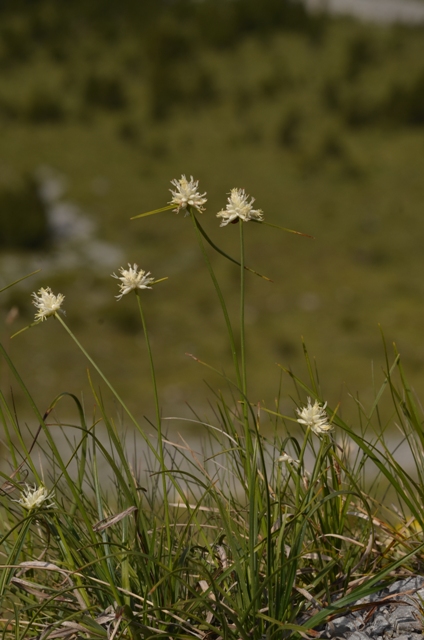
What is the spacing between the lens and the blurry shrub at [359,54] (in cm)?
992

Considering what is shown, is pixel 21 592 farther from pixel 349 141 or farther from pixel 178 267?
pixel 349 141

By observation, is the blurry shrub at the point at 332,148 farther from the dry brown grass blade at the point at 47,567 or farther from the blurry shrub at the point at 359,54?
the dry brown grass blade at the point at 47,567

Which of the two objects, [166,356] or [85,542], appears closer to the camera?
[85,542]

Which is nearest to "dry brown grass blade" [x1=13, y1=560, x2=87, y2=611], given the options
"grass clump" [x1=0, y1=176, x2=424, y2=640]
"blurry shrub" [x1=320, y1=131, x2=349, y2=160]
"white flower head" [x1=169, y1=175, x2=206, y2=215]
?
"grass clump" [x1=0, y1=176, x2=424, y2=640]

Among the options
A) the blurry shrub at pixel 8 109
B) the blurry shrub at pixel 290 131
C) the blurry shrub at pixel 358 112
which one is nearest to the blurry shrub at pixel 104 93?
the blurry shrub at pixel 8 109

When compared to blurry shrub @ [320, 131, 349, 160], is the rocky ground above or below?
below

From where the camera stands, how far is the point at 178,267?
715 cm

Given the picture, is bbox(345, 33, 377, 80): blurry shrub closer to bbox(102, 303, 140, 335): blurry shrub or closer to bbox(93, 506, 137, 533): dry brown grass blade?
bbox(102, 303, 140, 335): blurry shrub

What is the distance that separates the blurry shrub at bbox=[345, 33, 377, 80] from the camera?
9.92 metres

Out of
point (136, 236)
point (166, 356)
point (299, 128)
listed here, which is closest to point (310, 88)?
point (299, 128)

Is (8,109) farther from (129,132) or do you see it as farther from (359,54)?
(359,54)

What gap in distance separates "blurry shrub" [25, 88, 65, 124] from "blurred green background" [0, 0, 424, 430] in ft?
0.08

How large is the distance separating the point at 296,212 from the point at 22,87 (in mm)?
4384

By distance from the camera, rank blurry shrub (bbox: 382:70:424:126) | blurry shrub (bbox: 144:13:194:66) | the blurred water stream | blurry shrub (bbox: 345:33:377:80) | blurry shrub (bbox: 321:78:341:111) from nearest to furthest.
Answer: blurry shrub (bbox: 382:70:424:126) < blurry shrub (bbox: 321:78:341:111) < blurry shrub (bbox: 345:33:377:80) < blurry shrub (bbox: 144:13:194:66) < the blurred water stream
